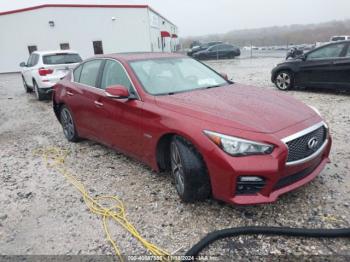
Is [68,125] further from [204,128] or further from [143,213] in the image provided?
[204,128]

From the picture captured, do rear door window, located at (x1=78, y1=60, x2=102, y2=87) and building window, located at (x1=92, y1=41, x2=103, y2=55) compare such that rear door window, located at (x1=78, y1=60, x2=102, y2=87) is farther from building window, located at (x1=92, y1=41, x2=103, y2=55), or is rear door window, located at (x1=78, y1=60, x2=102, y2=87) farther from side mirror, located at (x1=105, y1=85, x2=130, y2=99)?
building window, located at (x1=92, y1=41, x2=103, y2=55)

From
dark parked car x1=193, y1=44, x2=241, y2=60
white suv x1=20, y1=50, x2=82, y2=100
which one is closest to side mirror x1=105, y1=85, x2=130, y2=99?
white suv x1=20, y1=50, x2=82, y2=100

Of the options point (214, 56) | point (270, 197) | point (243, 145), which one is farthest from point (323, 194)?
point (214, 56)

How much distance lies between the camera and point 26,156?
17.1ft

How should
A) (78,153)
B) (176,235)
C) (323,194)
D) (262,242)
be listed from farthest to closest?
1. (78,153)
2. (323,194)
3. (176,235)
4. (262,242)

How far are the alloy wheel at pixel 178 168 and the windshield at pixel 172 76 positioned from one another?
0.78 m

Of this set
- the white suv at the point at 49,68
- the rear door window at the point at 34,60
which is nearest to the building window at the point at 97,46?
the rear door window at the point at 34,60

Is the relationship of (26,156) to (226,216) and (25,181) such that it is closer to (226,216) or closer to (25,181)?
(25,181)

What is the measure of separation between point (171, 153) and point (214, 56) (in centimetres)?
2563

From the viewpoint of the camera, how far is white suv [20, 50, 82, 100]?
962 cm

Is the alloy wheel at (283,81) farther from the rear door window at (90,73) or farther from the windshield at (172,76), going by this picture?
the rear door window at (90,73)

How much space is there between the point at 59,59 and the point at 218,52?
20026 mm

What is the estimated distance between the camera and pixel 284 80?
930 cm

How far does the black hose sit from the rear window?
8.70m
